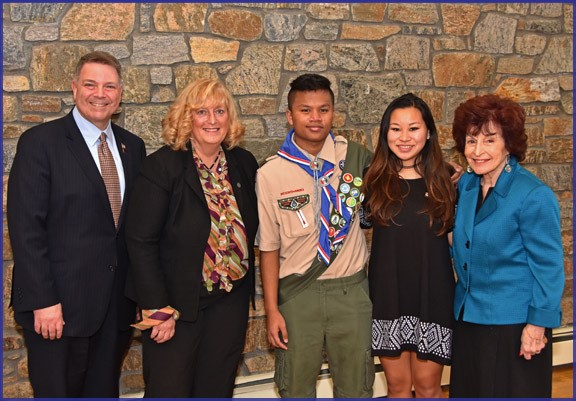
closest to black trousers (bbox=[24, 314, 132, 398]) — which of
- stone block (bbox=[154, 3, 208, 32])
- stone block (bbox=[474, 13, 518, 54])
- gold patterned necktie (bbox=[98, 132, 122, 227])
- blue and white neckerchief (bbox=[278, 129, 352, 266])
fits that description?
gold patterned necktie (bbox=[98, 132, 122, 227])

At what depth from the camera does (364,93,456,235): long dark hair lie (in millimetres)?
2322

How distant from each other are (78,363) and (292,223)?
1.01 metres

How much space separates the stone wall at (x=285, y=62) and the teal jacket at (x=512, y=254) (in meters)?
1.34

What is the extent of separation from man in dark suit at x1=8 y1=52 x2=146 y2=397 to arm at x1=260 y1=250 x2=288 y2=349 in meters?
0.58

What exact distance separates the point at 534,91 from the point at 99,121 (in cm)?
272

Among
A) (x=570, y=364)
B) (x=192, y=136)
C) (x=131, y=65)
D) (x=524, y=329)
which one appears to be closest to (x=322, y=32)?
(x=131, y=65)

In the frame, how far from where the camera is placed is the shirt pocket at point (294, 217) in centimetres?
243

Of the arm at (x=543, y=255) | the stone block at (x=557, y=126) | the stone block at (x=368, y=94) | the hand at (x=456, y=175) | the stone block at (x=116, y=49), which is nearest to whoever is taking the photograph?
the arm at (x=543, y=255)

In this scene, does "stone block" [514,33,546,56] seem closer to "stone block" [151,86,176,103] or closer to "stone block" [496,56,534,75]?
"stone block" [496,56,534,75]

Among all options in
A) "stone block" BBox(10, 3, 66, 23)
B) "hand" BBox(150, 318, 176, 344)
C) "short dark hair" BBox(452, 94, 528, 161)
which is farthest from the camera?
"stone block" BBox(10, 3, 66, 23)

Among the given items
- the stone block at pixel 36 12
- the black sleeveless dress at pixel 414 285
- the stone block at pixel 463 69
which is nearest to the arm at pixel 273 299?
the black sleeveless dress at pixel 414 285

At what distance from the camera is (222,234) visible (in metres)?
2.30

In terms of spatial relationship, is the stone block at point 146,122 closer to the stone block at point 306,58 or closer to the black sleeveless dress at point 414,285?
the stone block at point 306,58

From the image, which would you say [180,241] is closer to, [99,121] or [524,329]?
[99,121]
